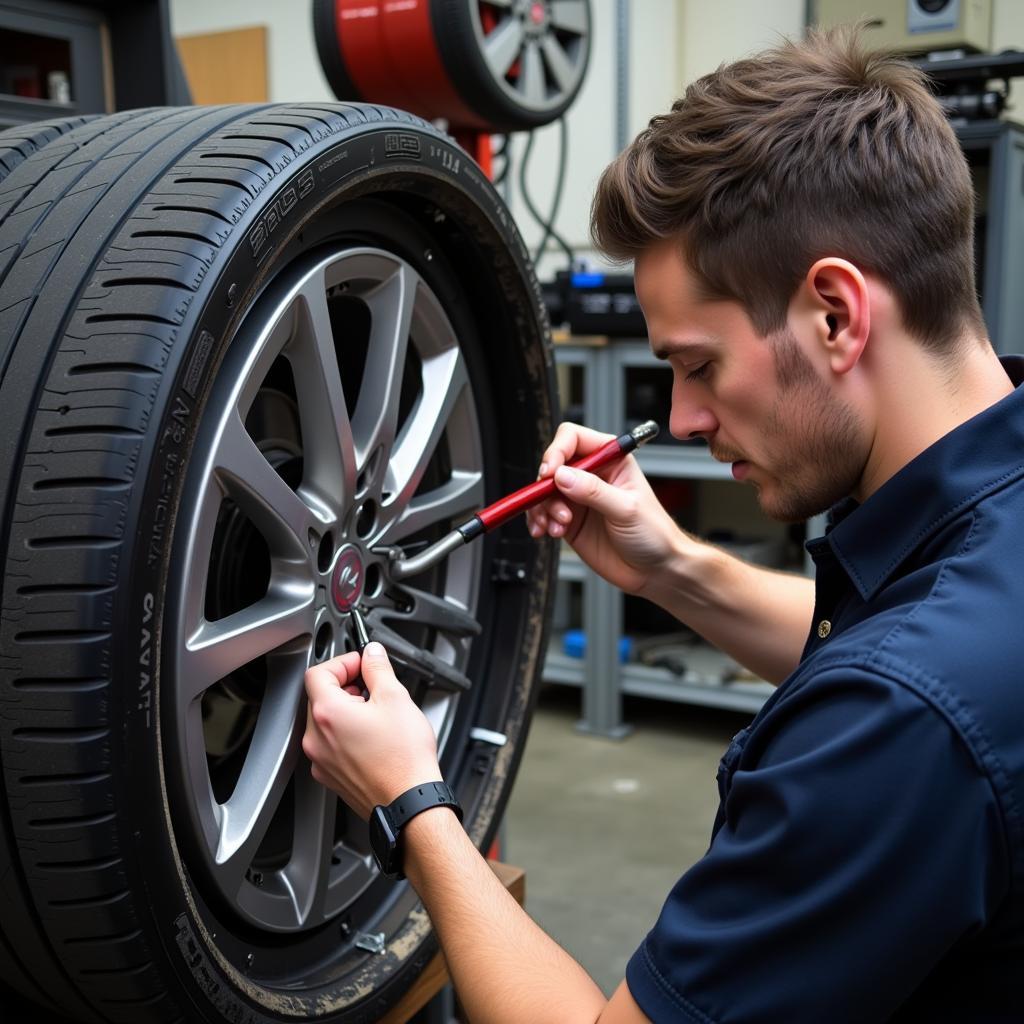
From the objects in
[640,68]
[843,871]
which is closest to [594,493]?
[843,871]

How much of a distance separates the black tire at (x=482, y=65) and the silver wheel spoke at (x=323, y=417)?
3.55ft

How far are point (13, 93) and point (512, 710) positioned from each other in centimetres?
115

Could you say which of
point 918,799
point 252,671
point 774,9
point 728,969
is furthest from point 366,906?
point 774,9

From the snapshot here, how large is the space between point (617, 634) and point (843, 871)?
10.4 ft

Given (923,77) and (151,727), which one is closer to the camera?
(151,727)

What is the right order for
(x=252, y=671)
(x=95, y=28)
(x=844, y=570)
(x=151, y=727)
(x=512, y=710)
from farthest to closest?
(x=512, y=710)
(x=95, y=28)
(x=252, y=671)
(x=844, y=570)
(x=151, y=727)

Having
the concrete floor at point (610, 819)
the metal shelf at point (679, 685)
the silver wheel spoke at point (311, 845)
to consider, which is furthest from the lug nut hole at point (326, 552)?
the metal shelf at point (679, 685)

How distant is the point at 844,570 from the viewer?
1044mm

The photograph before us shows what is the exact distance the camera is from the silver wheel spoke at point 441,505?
55.9 inches

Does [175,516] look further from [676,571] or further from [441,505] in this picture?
[676,571]

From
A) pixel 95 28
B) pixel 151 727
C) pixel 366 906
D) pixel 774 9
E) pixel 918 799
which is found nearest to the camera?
pixel 918 799

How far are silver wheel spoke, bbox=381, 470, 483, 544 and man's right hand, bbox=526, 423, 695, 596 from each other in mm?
99

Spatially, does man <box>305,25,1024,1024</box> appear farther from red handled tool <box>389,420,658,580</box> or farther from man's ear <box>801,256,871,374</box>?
red handled tool <box>389,420,658,580</box>

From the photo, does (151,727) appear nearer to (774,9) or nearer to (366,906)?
(366,906)
